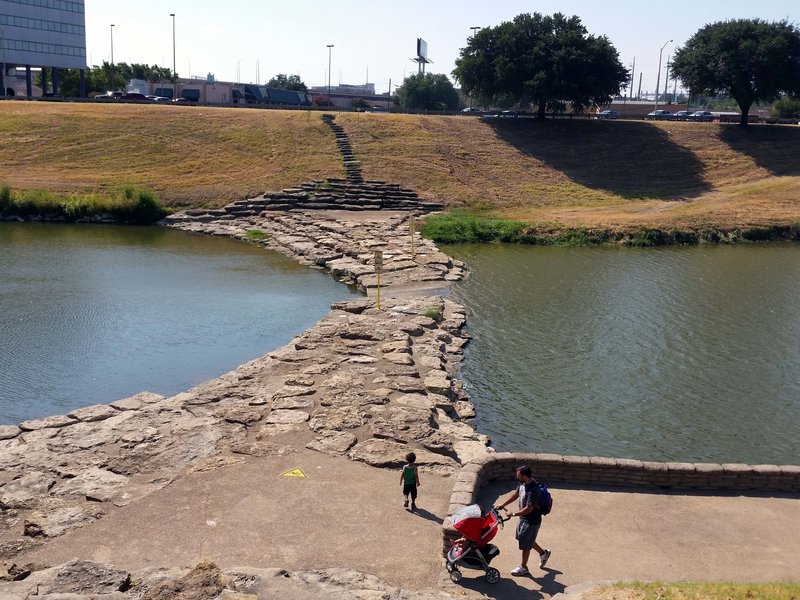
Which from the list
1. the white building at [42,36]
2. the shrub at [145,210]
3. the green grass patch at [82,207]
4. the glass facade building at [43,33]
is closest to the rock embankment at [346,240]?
the shrub at [145,210]

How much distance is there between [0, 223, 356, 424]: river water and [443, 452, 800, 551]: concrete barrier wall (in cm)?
1007

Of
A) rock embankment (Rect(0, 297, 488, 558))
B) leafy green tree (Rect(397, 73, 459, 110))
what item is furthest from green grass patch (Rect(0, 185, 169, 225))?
leafy green tree (Rect(397, 73, 459, 110))

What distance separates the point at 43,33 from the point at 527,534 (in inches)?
4271

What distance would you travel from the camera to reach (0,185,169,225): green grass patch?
4747 cm

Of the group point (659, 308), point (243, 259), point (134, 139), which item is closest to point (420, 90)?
point (134, 139)

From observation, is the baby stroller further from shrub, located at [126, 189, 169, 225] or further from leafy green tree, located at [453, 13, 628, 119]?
leafy green tree, located at [453, 13, 628, 119]

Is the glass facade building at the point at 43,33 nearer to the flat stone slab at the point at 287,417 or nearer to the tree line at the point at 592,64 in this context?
the tree line at the point at 592,64

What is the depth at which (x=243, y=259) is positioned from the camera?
37.9m

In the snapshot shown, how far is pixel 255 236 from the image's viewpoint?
43594 millimetres

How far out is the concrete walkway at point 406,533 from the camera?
11.4m

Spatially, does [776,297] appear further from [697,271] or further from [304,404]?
[304,404]

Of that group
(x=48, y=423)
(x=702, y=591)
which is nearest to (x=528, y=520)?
Answer: (x=702, y=591)

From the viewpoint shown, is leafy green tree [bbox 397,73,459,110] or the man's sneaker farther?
leafy green tree [bbox 397,73,459,110]

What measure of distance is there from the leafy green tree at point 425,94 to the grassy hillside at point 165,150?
6373 centimetres
